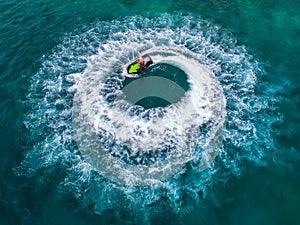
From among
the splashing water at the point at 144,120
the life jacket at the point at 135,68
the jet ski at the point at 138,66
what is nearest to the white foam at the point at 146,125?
the splashing water at the point at 144,120

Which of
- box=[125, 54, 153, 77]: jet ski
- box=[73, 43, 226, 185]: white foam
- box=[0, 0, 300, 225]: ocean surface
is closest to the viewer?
box=[0, 0, 300, 225]: ocean surface

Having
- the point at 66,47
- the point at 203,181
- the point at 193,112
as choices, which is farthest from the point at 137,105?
the point at 66,47

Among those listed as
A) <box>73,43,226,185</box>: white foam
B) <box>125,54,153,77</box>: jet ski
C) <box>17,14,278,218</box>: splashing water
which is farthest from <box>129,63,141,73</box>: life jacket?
<box>73,43,226,185</box>: white foam

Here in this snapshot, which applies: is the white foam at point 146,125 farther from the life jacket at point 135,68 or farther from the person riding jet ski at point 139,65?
the life jacket at point 135,68

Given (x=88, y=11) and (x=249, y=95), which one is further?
(x=88, y=11)

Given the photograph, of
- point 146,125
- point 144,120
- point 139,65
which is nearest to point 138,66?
point 139,65

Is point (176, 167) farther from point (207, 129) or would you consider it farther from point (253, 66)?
point (253, 66)

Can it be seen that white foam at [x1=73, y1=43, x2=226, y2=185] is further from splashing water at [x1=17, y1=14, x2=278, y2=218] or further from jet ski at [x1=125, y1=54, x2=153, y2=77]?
jet ski at [x1=125, y1=54, x2=153, y2=77]
